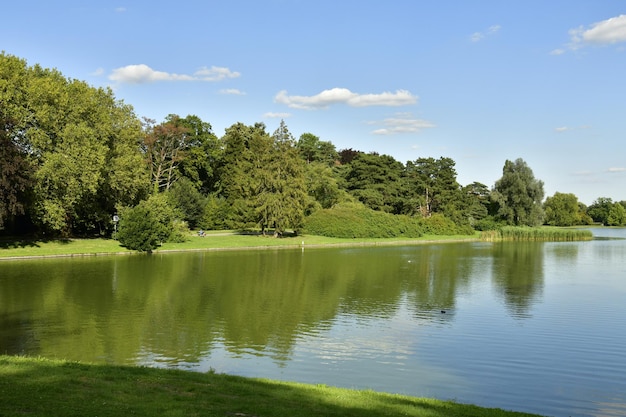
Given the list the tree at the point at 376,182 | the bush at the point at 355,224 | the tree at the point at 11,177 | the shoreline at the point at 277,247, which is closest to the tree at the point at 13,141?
the tree at the point at 11,177

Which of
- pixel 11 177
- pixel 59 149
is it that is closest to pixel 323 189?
pixel 59 149

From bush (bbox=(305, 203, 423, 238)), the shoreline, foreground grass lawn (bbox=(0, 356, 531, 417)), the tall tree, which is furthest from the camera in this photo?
bush (bbox=(305, 203, 423, 238))

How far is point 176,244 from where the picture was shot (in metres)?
48.1

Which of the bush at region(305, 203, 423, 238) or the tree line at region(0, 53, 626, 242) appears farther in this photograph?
the bush at region(305, 203, 423, 238)

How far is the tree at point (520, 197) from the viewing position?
7881 centimetres

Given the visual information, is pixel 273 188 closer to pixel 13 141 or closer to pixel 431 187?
pixel 13 141

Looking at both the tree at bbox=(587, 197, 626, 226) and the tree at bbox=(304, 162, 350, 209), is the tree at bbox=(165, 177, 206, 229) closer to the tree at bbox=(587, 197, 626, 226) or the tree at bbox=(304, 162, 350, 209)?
the tree at bbox=(304, 162, 350, 209)

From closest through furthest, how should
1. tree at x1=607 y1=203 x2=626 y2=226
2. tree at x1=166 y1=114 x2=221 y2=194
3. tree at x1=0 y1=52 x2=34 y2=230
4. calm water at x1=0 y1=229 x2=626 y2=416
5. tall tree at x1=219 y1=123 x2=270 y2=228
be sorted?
1. calm water at x1=0 y1=229 x2=626 y2=416
2. tree at x1=0 y1=52 x2=34 y2=230
3. tall tree at x1=219 y1=123 x2=270 y2=228
4. tree at x1=166 y1=114 x2=221 y2=194
5. tree at x1=607 y1=203 x2=626 y2=226

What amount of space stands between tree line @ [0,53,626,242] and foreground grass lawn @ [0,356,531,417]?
29.8m

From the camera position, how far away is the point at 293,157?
60.8 metres

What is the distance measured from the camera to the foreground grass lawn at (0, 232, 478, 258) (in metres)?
39.5

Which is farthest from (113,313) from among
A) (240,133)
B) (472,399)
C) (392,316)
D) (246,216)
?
(240,133)

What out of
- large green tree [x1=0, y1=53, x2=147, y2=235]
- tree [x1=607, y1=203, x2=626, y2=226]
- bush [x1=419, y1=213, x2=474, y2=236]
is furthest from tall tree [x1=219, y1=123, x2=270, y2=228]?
tree [x1=607, y1=203, x2=626, y2=226]

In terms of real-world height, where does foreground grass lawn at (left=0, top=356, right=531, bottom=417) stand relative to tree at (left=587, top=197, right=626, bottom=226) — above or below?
below
